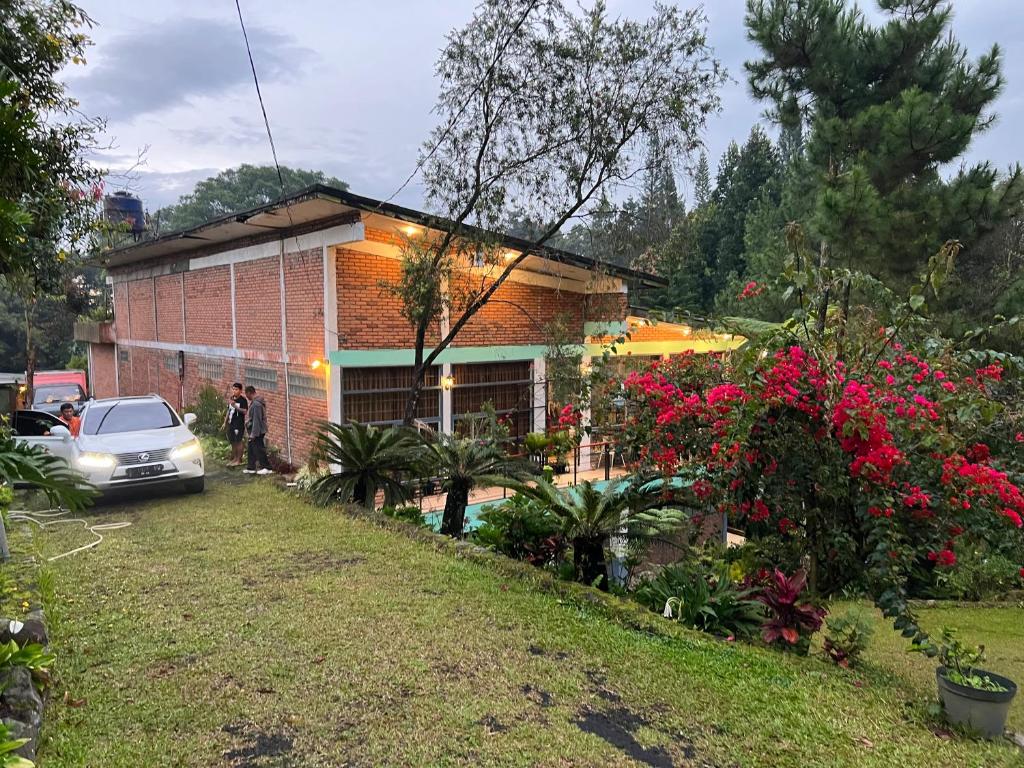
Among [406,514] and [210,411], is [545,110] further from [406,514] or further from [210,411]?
[210,411]

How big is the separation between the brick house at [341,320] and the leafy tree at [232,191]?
130 ft

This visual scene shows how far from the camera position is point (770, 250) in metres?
23.8

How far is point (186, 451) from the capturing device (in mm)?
9492

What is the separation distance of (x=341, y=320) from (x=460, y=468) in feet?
16.3

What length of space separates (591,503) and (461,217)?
5458 mm

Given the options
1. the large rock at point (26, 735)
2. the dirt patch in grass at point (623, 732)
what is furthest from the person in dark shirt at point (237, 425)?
the dirt patch in grass at point (623, 732)

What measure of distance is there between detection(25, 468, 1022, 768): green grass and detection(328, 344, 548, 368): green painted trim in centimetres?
596

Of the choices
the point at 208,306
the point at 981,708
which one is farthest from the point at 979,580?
the point at 208,306

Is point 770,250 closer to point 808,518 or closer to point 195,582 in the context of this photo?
point 808,518

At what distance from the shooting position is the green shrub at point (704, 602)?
540 cm

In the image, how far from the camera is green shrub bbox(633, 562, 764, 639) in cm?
540

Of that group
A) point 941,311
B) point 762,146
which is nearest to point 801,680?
point 941,311

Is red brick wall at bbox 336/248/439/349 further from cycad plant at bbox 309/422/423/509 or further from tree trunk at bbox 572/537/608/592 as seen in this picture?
tree trunk at bbox 572/537/608/592

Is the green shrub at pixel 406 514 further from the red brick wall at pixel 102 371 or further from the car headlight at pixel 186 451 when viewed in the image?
the red brick wall at pixel 102 371
